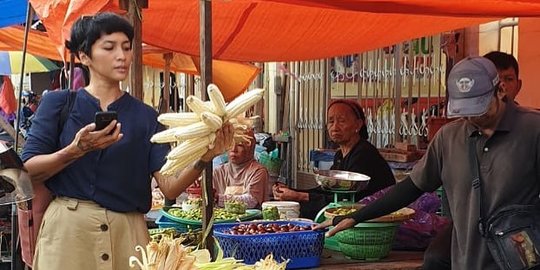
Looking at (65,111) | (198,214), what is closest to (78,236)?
(65,111)

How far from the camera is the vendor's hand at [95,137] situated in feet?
7.75

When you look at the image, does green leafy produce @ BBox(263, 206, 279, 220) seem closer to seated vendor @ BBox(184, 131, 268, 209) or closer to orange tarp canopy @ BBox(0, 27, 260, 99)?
seated vendor @ BBox(184, 131, 268, 209)

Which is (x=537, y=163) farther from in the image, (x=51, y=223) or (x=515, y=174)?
(x=51, y=223)

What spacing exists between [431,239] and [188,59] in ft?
17.3

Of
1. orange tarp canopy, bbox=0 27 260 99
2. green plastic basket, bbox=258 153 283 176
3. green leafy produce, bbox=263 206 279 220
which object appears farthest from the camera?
green plastic basket, bbox=258 153 283 176

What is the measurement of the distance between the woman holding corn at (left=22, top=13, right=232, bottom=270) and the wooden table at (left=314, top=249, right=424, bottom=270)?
1396 mm

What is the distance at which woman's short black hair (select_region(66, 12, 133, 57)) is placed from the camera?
262 centimetres

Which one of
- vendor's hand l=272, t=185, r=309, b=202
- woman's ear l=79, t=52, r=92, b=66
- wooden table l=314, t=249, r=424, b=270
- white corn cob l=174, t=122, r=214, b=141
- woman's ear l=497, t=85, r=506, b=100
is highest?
woman's ear l=79, t=52, r=92, b=66

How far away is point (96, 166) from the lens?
2658mm

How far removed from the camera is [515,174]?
306cm

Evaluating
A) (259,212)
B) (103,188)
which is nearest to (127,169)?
(103,188)

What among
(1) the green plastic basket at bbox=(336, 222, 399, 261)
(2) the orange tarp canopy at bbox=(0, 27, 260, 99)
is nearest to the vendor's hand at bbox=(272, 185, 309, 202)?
(1) the green plastic basket at bbox=(336, 222, 399, 261)

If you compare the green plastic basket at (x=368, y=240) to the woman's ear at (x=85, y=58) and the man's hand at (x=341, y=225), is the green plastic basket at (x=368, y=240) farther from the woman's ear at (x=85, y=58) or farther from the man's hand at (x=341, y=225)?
the woman's ear at (x=85, y=58)

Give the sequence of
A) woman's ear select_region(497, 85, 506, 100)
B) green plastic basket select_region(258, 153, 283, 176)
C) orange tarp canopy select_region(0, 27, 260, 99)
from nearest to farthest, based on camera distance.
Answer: woman's ear select_region(497, 85, 506, 100) < orange tarp canopy select_region(0, 27, 260, 99) < green plastic basket select_region(258, 153, 283, 176)
